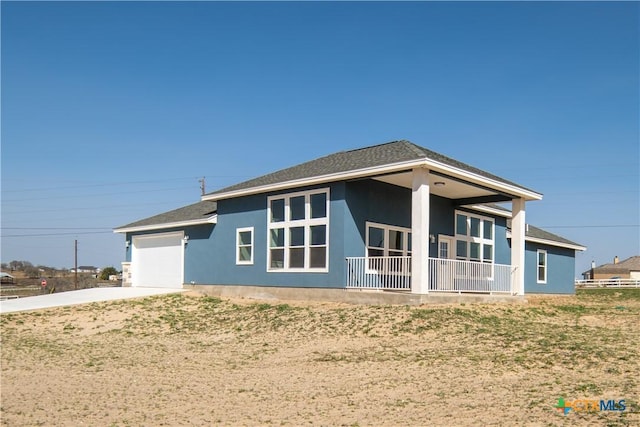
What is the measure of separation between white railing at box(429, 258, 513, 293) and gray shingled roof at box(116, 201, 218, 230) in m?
9.32

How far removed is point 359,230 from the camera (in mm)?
18312

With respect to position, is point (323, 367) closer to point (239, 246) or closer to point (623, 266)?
point (239, 246)

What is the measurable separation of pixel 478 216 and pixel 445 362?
575 inches

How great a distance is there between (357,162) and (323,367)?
30.0ft

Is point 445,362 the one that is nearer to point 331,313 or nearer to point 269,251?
point 331,313

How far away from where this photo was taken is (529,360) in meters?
10.0

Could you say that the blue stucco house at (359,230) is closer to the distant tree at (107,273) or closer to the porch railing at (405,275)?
the porch railing at (405,275)

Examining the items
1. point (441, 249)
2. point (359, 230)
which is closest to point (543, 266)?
point (441, 249)

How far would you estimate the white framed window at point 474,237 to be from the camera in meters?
23.0

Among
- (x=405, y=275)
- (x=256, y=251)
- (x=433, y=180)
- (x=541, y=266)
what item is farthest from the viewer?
(x=541, y=266)

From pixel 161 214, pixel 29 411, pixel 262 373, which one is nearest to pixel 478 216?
pixel 161 214

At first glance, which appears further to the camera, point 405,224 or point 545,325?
point 405,224

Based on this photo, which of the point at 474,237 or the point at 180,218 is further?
the point at 180,218

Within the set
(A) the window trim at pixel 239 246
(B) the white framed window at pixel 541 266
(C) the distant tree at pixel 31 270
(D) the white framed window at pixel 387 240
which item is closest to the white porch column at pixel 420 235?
(D) the white framed window at pixel 387 240
